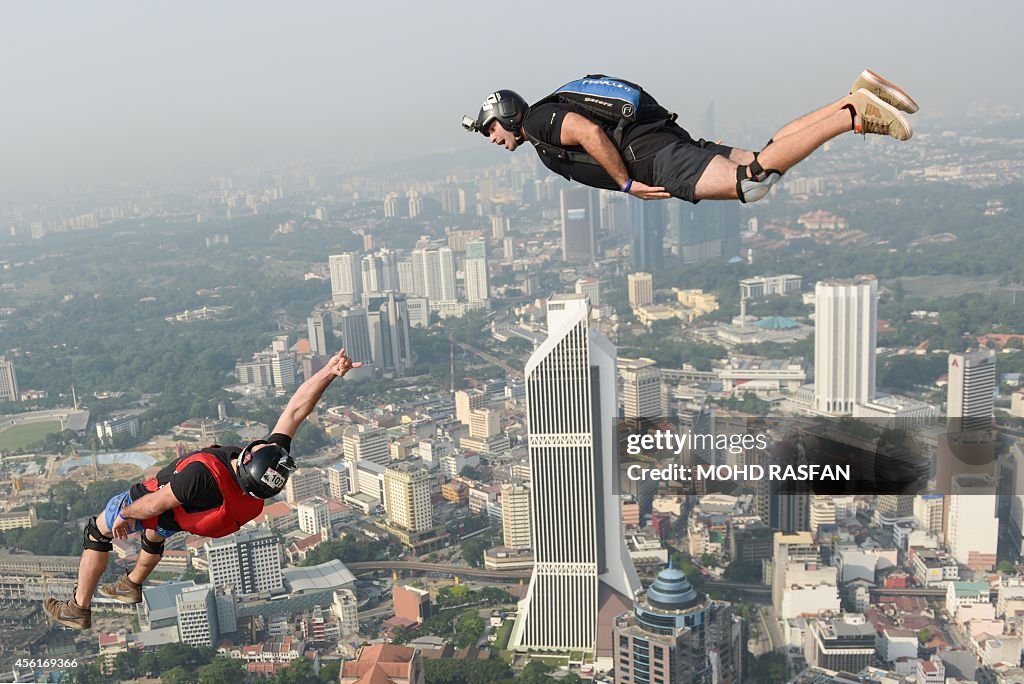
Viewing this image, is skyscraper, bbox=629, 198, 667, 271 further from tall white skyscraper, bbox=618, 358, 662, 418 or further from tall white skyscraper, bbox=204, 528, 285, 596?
tall white skyscraper, bbox=204, 528, 285, 596

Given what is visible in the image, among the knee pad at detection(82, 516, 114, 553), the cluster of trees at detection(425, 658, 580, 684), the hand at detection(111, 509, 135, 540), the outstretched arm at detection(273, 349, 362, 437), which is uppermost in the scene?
the outstretched arm at detection(273, 349, 362, 437)

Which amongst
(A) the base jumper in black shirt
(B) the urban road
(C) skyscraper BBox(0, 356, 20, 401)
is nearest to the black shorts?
(A) the base jumper in black shirt

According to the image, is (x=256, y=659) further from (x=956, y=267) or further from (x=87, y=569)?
(x=956, y=267)

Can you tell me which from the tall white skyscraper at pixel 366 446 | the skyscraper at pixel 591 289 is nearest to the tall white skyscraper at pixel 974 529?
the tall white skyscraper at pixel 366 446

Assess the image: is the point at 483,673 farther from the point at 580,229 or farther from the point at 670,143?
the point at 580,229

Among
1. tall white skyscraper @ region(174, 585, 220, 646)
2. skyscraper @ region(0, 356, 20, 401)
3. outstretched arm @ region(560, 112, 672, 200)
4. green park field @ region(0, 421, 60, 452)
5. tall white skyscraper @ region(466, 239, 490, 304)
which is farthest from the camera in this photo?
tall white skyscraper @ region(466, 239, 490, 304)

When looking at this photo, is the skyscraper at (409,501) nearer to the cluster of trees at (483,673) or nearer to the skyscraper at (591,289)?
the cluster of trees at (483,673)
